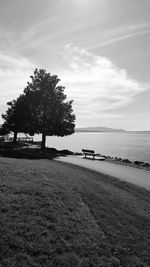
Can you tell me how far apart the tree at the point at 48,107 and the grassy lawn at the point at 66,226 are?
2448 cm

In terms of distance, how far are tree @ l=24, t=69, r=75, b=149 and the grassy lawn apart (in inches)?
964

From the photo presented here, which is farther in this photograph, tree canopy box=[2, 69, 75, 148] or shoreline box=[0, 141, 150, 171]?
tree canopy box=[2, 69, 75, 148]

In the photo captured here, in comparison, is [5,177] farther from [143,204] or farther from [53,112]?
[53,112]

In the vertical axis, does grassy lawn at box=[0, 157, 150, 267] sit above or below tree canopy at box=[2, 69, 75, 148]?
below

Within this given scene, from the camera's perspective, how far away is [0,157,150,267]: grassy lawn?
20.3 ft

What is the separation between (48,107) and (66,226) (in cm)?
3007

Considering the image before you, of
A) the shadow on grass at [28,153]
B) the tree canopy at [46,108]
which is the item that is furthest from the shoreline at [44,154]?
the tree canopy at [46,108]

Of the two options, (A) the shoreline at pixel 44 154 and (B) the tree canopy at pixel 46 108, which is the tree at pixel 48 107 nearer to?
(B) the tree canopy at pixel 46 108

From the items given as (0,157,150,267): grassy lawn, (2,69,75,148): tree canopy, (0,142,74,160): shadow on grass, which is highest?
(2,69,75,148): tree canopy

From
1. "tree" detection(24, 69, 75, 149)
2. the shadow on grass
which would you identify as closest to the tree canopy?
"tree" detection(24, 69, 75, 149)

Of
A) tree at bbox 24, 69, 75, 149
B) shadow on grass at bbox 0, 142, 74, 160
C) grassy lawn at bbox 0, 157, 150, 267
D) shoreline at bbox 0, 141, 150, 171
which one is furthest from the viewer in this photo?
tree at bbox 24, 69, 75, 149

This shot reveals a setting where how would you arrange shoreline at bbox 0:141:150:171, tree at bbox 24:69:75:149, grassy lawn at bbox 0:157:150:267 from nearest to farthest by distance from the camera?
grassy lawn at bbox 0:157:150:267, shoreline at bbox 0:141:150:171, tree at bbox 24:69:75:149

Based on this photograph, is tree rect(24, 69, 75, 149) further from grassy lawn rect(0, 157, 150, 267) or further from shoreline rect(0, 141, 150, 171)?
grassy lawn rect(0, 157, 150, 267)

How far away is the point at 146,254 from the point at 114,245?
973 mm
